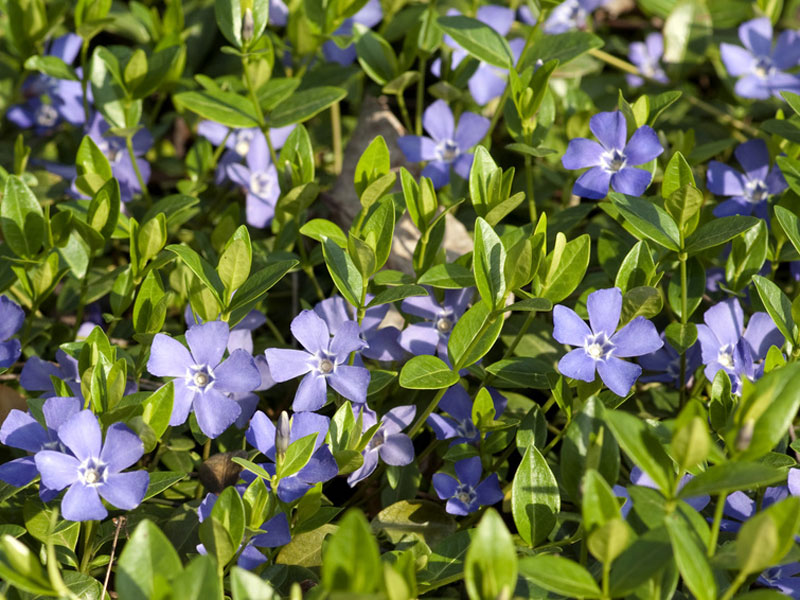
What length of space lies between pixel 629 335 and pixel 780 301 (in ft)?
1.24

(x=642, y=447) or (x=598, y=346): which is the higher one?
(x=642, y=447)

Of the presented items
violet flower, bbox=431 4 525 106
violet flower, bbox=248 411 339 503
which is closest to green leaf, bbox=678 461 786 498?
violet flower, bbox=248 411 339 503

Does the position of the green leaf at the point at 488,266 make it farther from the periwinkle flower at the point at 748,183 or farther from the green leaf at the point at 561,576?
the periwinkle flower at the point at 748,183

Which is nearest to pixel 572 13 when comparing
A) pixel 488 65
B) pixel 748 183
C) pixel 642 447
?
pixel 488 65

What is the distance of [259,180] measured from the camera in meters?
2.63

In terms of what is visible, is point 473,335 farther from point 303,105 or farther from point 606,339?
point 303,105

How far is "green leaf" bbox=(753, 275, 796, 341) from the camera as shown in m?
1.91

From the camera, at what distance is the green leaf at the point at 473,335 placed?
6.00 feet

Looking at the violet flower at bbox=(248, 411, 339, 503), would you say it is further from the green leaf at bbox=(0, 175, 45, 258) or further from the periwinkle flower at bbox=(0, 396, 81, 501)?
the green leaf at bbox=(0, 175, 45, 258)

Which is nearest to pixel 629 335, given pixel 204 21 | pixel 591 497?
pixel 591 497

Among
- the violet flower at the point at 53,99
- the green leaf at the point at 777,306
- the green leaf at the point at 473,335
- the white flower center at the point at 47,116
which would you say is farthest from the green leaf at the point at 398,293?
the white flower center at the point at 47,116

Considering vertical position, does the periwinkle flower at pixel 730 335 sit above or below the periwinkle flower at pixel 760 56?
below

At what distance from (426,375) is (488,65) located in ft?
4.50

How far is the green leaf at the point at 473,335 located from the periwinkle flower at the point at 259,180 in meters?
0.97
